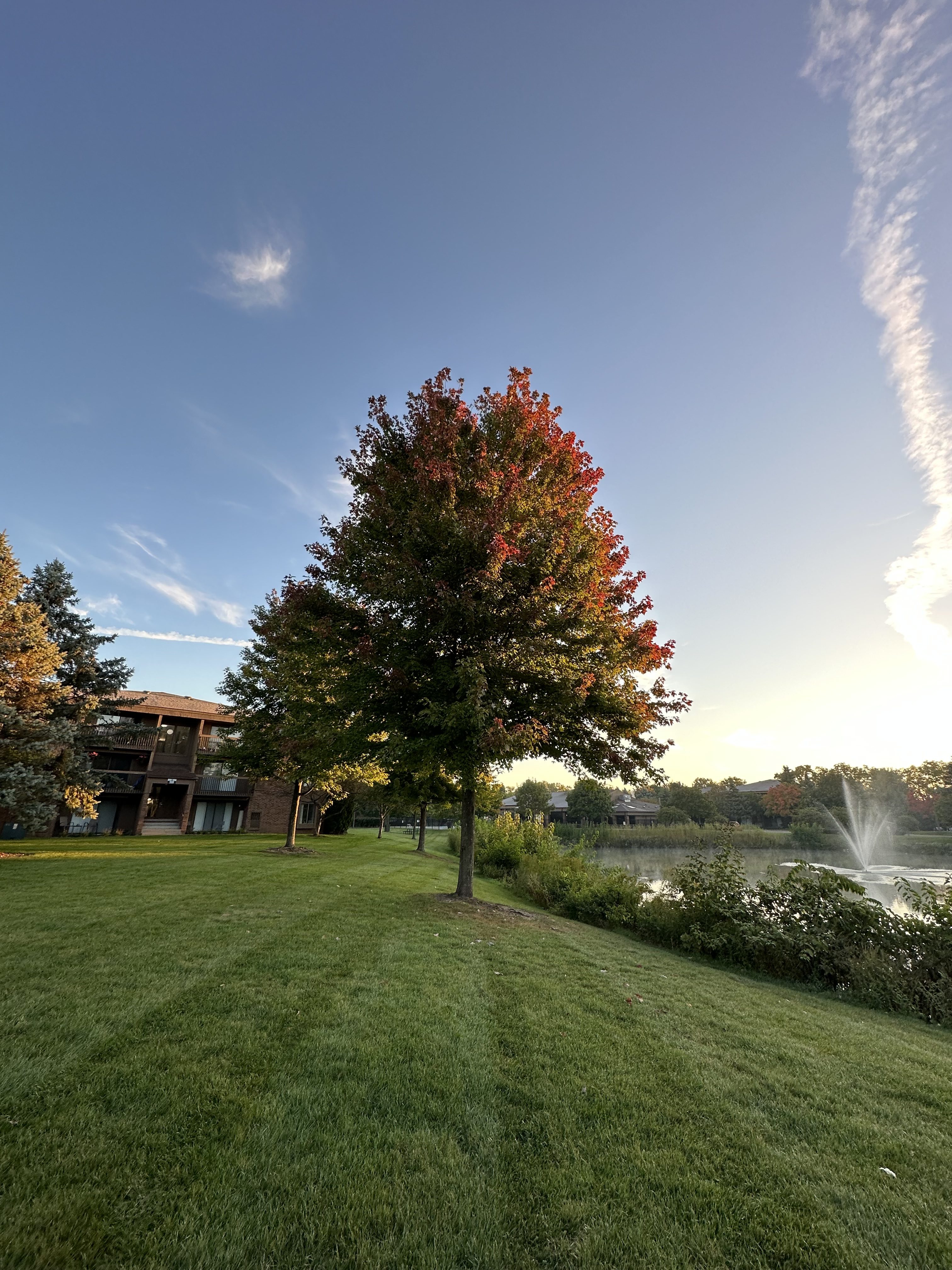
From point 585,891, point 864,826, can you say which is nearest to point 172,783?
point 585,891

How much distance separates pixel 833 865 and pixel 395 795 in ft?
132

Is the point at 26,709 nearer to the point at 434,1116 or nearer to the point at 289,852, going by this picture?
the point at 289,852

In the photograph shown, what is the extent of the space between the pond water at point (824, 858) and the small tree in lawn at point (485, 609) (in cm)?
1912

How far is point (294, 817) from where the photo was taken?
2412 centimetres

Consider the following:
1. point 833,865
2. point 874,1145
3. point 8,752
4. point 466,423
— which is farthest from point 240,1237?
point 833,865

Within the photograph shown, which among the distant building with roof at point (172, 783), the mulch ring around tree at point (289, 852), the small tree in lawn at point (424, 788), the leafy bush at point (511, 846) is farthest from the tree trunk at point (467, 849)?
the distant building with roof at point (172, 783)

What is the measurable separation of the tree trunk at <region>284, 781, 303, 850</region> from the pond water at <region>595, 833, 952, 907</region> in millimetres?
15658

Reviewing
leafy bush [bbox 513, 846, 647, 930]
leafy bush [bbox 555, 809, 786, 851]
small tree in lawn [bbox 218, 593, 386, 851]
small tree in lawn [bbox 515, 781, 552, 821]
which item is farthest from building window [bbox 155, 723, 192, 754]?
small tree in lawn [bbox 515, 781, 552, 821]

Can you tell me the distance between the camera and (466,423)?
41.9ft

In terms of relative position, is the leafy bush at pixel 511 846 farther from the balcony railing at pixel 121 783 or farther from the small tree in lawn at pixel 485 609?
the balcony railing at pixel 121 783

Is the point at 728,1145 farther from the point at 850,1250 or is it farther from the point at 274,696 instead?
the point at 274,696

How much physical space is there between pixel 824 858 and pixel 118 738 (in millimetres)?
57653

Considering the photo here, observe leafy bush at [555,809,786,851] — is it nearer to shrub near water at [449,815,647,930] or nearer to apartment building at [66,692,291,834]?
shrub near water at [449,815,647,930]

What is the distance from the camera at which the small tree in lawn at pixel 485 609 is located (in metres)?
10.8
